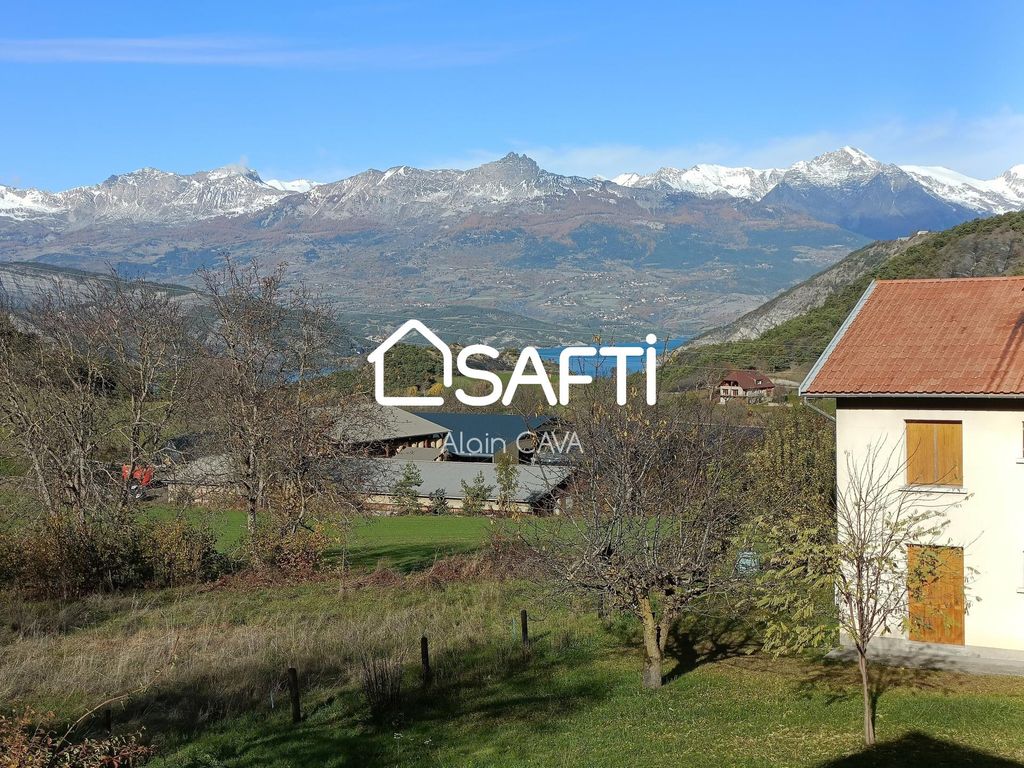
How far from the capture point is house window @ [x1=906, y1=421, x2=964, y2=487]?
55.4 feet

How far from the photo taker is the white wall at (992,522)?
1648cm

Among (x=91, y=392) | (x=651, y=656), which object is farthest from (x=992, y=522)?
(x=91, y=392)

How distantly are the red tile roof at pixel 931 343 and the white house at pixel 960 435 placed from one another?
1.0 inches

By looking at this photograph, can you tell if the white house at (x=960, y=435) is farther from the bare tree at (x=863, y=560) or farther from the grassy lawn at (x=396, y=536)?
the grassy lawn at (x=396, y=536)

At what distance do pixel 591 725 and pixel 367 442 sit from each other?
2021 cm

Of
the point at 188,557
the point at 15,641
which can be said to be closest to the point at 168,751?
the point at 15,641

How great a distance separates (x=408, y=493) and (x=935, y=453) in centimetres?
3692

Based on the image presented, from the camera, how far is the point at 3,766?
6863 millimetres

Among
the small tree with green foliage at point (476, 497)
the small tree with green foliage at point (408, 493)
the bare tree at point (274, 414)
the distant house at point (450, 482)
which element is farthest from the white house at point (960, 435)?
the small tree with green foliage at point (408, 493)

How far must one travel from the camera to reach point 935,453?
17000 mm

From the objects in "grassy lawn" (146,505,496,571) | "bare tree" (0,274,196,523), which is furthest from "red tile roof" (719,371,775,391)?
"bare tree" (0,274,196,523)

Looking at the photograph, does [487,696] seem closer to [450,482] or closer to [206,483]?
[206,483]

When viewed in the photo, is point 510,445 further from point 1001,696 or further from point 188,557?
point 1001,696

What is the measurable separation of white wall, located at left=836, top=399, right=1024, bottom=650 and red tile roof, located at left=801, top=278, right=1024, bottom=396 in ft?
1.82
